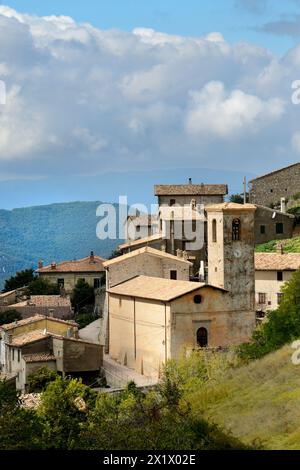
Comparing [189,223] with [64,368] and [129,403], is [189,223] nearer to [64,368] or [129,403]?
[64,368]

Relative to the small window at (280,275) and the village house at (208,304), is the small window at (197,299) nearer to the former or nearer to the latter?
the village house at (208,304)

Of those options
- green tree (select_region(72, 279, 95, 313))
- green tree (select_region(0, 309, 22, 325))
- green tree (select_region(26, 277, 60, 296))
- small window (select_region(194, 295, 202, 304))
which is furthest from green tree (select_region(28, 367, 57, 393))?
green tree (select_region(26, 277, 60, 296))

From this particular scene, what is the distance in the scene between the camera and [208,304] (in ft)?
137

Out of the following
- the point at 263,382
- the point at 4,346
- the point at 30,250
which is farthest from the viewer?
the point at 30,250

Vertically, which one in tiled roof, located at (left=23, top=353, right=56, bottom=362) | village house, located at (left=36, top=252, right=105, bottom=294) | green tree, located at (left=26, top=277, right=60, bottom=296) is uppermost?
village house, located at (left=36, top=252, right=105, bottom=294)

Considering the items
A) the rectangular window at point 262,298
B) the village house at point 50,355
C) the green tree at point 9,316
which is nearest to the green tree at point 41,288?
the green tree at point 9,316

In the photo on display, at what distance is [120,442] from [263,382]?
847cm

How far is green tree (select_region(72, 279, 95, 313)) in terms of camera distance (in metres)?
63.2

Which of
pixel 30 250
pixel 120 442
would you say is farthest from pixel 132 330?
pixel 30 250

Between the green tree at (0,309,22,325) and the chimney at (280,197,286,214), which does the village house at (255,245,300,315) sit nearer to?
the chimney at (280,197,286,214)

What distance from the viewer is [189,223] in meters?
56.5

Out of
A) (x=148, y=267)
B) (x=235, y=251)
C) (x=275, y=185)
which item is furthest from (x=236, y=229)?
(x=275, y=185)

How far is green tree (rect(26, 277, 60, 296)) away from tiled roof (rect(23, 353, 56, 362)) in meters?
21.2

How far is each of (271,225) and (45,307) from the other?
1291 cm
